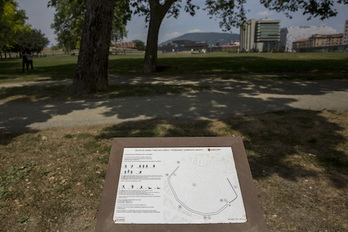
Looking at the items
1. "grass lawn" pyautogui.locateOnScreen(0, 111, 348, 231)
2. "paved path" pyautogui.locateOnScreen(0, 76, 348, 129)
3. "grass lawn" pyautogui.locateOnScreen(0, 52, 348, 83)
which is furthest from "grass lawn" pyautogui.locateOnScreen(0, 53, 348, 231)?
"grass lawn" pyautogui.locateOnScreen(0, 52, 348, 83)

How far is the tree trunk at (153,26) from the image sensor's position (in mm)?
15241

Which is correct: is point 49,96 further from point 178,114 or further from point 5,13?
point 5,13

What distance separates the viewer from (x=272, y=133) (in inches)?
189

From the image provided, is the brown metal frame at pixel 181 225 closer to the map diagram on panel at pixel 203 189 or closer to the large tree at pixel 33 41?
the map diagram on panel at pixel 203 189

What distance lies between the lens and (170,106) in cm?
693

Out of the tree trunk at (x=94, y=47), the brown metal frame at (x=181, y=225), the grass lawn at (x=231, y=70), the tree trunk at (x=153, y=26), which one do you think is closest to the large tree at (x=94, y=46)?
the tree trunk at (x=94, y=47)

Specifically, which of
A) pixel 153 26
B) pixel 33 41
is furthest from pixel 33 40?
pixel 153 26

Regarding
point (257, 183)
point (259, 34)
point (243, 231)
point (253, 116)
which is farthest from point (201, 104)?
point (259, 34)

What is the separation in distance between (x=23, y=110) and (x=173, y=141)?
21.0ft

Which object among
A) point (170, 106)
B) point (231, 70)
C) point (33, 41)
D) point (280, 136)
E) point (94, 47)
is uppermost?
point (33, 41)

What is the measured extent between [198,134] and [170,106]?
92.8 inches

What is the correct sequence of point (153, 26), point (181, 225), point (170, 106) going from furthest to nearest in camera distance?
point (153, 26) < point (170, 106) < point (181, 225)

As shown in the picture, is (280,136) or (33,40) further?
(33,40)

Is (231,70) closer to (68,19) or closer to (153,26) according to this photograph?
(153,26)
